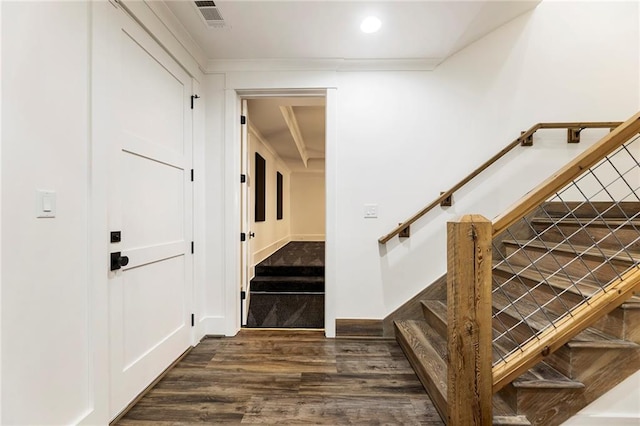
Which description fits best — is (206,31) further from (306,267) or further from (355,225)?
(306,267)

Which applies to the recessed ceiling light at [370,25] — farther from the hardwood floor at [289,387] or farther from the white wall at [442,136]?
the hardwood floor at [289,387]

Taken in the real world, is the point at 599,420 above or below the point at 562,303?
below

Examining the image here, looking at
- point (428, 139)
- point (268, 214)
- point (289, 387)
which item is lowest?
point (289, 387)

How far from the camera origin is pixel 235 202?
2.69 m

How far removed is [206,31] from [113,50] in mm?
893

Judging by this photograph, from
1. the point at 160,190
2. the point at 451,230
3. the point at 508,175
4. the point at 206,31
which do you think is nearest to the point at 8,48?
the point at 160,190

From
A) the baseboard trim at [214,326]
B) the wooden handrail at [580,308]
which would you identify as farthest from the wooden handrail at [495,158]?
the baseboard trim at [214,326]

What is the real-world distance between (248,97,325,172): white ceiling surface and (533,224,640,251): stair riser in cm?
241

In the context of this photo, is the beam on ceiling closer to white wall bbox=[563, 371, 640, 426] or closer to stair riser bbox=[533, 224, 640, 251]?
stair riser bbox=[533, 224, 640, 251]

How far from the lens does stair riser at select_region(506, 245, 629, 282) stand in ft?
5.24

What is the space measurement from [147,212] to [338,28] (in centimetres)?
195

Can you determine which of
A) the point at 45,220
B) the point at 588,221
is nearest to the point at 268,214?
the point at 45,220

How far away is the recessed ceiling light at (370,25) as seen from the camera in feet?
6.87

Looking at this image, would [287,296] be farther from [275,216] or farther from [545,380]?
[275,216]
